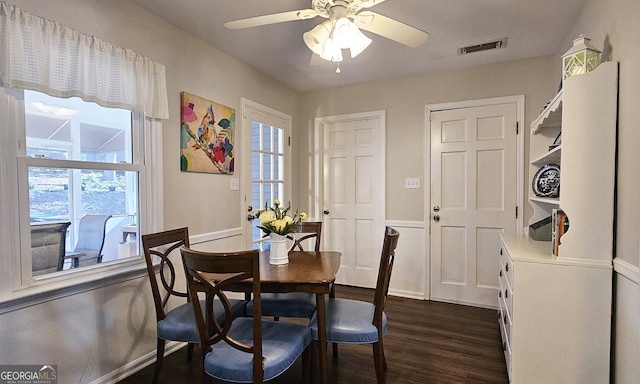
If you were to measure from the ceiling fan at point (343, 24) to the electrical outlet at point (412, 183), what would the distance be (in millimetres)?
1915

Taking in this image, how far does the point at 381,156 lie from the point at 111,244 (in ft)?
8.95

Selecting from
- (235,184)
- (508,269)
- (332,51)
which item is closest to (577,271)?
(508,269)

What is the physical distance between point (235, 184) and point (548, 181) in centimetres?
259

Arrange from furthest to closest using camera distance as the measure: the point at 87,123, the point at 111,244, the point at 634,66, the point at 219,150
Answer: the point at 219,150, the point at 111,244, the point at 87,123, the point at 634,66

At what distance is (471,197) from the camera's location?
10.8 feet

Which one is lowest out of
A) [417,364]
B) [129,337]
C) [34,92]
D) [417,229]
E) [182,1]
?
[417,364]

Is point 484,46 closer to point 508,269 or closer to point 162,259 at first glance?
point 508,269

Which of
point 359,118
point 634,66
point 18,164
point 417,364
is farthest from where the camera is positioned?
point 359,118

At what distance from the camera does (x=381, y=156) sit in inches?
145

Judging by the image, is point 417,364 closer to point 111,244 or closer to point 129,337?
point 129,337

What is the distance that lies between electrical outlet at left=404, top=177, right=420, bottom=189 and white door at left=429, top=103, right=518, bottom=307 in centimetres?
16

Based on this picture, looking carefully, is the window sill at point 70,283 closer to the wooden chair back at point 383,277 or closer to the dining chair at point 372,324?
the dining chair at point 372,324

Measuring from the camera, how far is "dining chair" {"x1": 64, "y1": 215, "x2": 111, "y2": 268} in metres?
1.88

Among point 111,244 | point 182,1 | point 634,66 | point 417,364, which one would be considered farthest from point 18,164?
point 634,66
